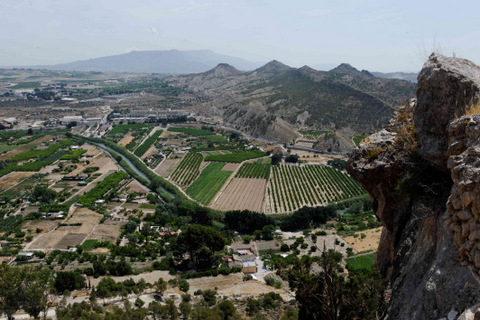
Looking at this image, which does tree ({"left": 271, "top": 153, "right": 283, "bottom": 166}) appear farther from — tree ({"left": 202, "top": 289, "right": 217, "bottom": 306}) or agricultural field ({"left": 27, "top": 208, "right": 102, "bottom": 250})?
tree ({"left": 202, "top": 289, "right": 217, "bottom": 306})

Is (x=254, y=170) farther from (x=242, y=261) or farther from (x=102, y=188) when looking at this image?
(x=242, y=261)

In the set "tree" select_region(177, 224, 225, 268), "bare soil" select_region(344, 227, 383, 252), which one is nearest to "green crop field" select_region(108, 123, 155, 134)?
"tree" select_region(177, 224, 225, 268)

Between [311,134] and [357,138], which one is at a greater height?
[357,138]

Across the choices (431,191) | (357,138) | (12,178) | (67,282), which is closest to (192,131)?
(357,138)

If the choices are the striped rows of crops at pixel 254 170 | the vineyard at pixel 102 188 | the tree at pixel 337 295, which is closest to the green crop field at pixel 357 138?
the striped rows of crops at pixel 254 170

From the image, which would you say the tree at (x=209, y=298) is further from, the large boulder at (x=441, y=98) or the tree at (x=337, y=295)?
the large boulder at (x=441, y=98)

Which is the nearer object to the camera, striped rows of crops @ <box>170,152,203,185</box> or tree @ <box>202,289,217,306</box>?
tree @ <box>202,289,217,306</box>

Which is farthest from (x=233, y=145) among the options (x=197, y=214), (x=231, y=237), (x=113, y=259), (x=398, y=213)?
(x=398, y=213)
